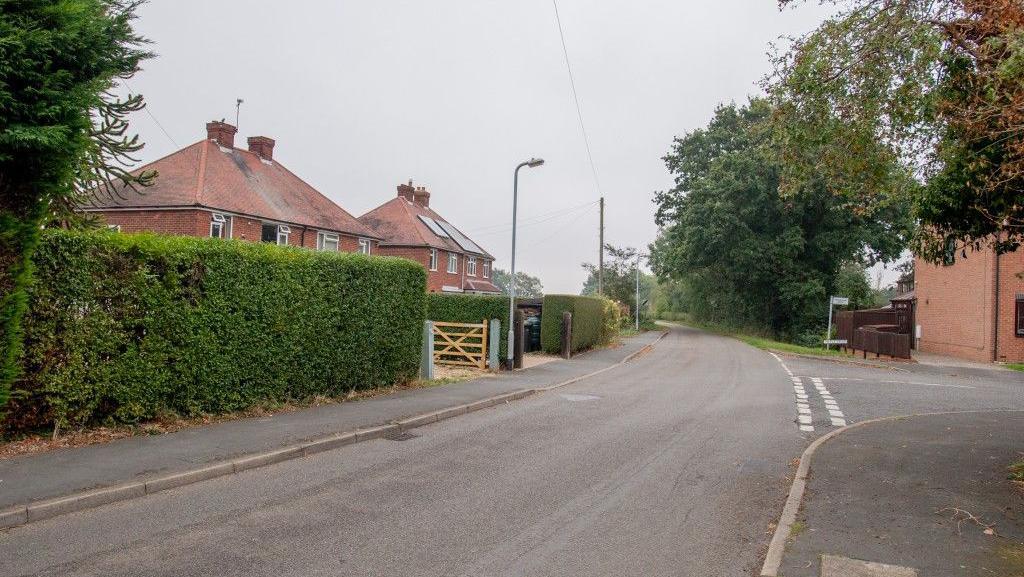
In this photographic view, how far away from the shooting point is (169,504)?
5742 millimetres

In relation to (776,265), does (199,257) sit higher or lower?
lower

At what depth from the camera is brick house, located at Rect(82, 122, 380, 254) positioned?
26812 millimetres

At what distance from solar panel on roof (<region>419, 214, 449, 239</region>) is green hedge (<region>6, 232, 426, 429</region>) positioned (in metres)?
34.5

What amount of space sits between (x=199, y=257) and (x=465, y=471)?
470cm

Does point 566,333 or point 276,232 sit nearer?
point 566,333

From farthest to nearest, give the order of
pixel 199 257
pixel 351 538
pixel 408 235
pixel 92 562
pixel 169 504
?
pixel 408 235 < pixel 199 257 < pixel 169 504 < pixel 351 538 < pixel 92 562

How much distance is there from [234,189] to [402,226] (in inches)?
642

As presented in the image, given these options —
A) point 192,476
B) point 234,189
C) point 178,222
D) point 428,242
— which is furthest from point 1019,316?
point 178,222

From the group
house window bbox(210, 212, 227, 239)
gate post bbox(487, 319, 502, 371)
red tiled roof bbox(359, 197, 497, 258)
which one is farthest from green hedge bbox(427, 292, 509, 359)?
red tiled roof bbox(359, 197, 497, 258)

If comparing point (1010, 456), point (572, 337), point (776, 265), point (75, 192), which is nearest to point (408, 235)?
point (572, 337)

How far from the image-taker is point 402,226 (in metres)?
44.8

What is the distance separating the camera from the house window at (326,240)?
32.6 metres

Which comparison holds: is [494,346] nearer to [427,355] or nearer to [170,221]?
[427,355]

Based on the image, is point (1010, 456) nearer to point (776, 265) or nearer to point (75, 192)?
point (75, 192)
